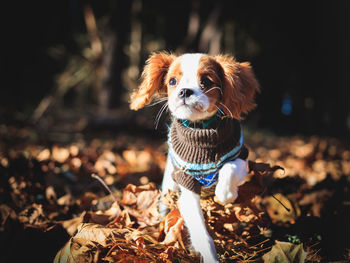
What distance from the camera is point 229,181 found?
104 centimetres

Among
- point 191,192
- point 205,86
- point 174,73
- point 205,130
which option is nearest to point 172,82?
point 174,73

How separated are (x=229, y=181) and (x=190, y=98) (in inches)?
14.3

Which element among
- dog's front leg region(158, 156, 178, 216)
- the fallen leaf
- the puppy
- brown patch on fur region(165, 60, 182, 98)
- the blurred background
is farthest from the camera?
the blurred background

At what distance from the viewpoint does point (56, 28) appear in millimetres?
5801

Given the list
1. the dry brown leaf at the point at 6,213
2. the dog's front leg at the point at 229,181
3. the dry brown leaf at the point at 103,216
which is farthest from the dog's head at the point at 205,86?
the dry brown leaf at the point at 6,213

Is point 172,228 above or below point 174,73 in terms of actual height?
below

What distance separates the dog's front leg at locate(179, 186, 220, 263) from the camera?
40.0 inches

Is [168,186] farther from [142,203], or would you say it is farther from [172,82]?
[172,82]

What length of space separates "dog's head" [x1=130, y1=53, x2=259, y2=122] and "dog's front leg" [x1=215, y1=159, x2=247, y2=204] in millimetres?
241

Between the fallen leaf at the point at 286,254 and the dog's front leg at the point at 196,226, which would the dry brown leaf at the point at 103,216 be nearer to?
the dog's front leg at the point at 196,226

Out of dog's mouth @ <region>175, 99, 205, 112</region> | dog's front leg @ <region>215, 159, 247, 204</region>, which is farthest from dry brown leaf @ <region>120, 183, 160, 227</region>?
dog's mouth @ <region>175, 99, 205, 112</region>

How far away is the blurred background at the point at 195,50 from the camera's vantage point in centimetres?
482

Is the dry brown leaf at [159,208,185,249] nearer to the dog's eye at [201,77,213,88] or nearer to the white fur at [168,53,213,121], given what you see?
the white fur at [168,53,213,121]

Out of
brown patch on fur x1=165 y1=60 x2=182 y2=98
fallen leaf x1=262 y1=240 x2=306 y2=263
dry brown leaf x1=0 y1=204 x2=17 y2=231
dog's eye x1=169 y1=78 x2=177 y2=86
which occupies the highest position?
brown patch on fur x1=165 y1=60 x2=182 y2=98
